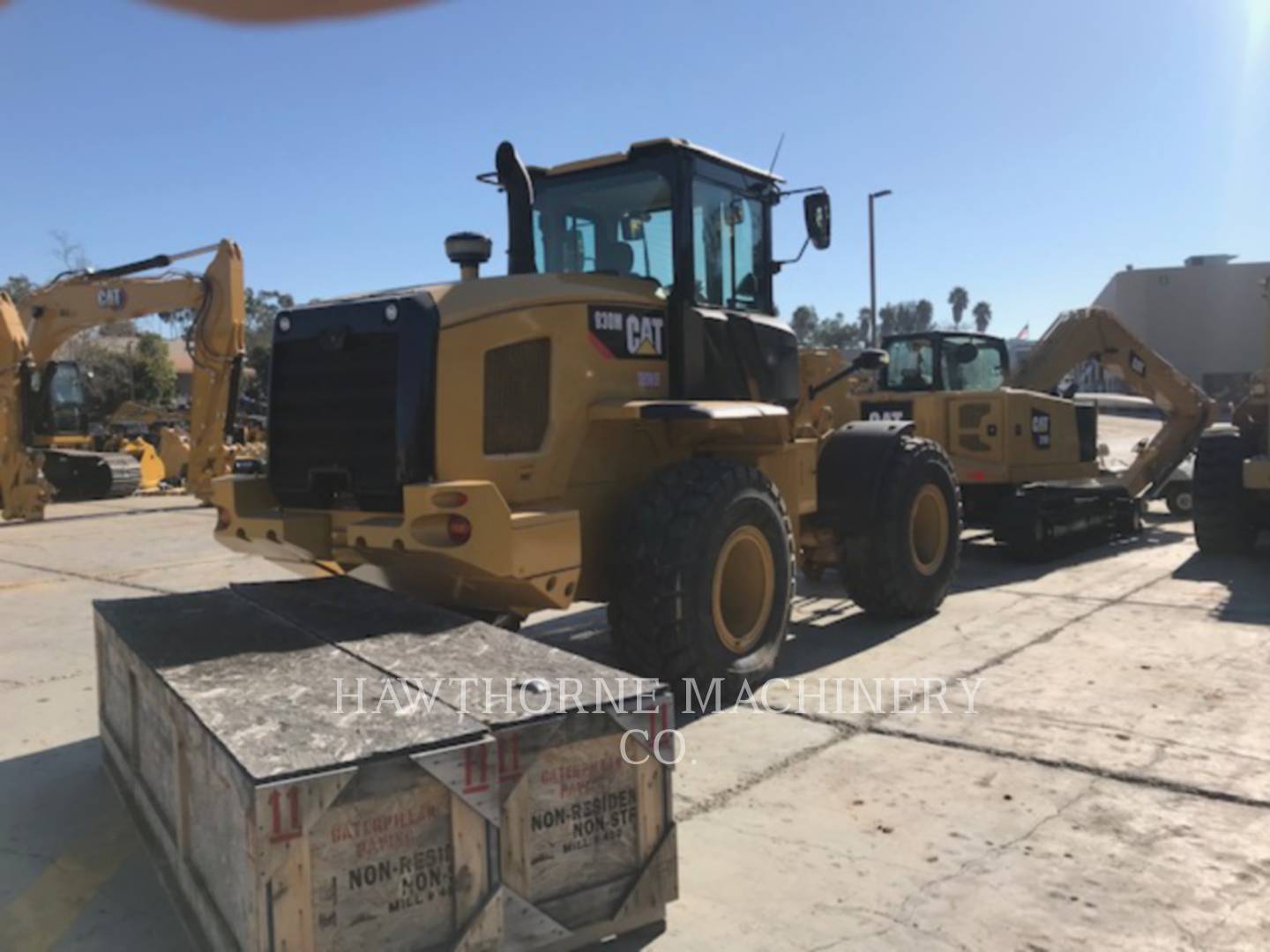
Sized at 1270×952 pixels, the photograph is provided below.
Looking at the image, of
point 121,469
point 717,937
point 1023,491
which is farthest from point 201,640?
point 121,469

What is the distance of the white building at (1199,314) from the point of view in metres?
59.1

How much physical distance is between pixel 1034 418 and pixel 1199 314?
57.4 meters

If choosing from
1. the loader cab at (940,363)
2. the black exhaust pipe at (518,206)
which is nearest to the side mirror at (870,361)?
the black exhaust pipe at (518,206)

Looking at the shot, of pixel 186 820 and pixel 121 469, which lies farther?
pixel 121 469

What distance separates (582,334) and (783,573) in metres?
1.87

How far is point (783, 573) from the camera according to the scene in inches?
240

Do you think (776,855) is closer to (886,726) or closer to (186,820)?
(886,726)

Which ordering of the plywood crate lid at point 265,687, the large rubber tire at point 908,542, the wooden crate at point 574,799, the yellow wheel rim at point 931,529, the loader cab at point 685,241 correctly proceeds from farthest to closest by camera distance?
the yellow wheel rim at point 931,529
the large rubber tire at point 908,542
the loader cab at point 685,241
the wooden crate at point 574,799
the plywood crate lid at point 265,687

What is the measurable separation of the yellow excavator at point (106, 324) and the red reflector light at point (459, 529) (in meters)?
13.2

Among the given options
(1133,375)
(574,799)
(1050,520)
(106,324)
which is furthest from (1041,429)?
(106,324)

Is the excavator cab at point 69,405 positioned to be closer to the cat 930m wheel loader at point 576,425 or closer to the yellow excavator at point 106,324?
the yellow excavator at point 106,324

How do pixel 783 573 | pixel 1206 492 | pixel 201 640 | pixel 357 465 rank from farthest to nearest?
pixel 1206 492 < pixel 783 573 < pixel 357 465 < pixel 201 640

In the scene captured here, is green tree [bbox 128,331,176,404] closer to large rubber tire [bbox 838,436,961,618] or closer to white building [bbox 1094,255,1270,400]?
large rubber tire [bbox 838,436,961,618]

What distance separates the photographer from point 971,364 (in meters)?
12.3
